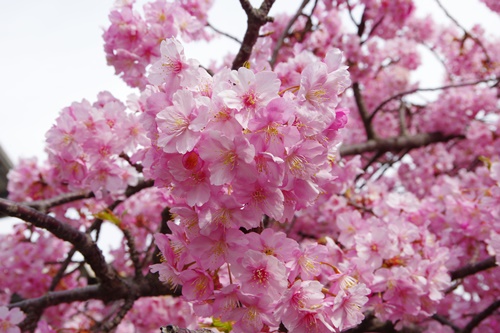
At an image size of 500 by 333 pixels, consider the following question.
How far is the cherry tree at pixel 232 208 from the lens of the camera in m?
1.33

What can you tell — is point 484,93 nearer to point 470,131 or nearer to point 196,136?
point 470,131

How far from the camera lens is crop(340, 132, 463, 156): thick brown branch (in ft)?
15.7

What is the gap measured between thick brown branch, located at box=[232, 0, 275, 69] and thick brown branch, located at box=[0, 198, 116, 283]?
1138mm

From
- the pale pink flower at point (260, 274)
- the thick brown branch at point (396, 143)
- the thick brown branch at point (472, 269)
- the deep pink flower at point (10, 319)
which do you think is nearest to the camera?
the pale pink flower at point (260, 274)

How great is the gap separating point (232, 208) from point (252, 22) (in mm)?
1122

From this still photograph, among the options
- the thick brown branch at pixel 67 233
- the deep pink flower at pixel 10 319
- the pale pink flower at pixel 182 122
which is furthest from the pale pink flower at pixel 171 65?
the deep pink flower at pixel 10 319

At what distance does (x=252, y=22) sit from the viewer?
2139 mm

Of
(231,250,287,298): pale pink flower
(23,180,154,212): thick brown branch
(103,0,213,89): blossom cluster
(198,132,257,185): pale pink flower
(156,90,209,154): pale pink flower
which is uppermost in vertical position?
(103,0,213,89): blossom cluster

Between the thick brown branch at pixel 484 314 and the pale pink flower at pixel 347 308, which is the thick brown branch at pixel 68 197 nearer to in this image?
the pale pink flower at pixel 347 308

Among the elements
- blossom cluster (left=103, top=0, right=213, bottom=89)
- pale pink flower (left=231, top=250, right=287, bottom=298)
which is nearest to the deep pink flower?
blossom cluster (left=103, top=0, right=213, bottom=89)

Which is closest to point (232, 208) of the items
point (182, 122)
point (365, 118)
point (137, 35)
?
point (182, 122)

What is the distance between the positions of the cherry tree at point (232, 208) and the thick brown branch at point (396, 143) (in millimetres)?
885

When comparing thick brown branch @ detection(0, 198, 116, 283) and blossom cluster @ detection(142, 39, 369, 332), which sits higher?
thick brown branch @ detection(0, 198, 116, 283)

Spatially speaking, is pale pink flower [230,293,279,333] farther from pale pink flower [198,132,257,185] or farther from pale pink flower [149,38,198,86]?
pale pink flower [149,38,198,86]
